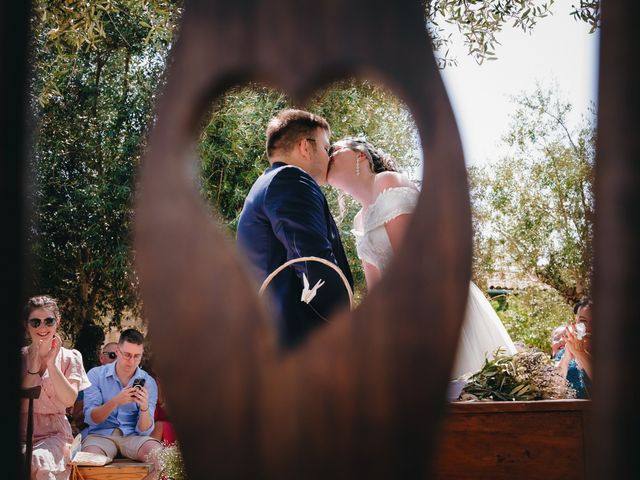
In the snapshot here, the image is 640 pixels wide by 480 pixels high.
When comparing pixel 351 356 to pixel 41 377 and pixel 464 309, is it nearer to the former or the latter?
pixel 464 309

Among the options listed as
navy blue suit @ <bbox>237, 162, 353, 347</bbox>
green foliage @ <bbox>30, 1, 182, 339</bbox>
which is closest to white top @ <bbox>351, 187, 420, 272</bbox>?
navy blue suit @ <bbox>237, 162, 353, 347</bbox>

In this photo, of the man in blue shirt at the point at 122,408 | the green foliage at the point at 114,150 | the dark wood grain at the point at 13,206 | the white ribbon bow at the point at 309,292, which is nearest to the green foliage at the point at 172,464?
the man in blue shirt at the point at 122,408

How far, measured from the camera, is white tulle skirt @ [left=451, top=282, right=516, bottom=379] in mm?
2725

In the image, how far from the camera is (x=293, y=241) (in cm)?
128

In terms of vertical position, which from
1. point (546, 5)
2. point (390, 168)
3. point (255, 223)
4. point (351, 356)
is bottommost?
point (351, 356)

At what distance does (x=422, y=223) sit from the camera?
0.61 m

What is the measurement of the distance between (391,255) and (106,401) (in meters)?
2.93

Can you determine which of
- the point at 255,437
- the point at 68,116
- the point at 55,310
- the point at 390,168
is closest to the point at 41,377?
the point at 55,310

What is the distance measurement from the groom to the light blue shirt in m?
2.98

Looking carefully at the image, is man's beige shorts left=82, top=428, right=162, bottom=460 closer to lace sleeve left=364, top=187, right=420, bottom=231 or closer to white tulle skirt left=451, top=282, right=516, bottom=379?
white tulle skirt left=451, top=282, right=516, bottom=379

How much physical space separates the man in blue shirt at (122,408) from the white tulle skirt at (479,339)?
7.01 feet

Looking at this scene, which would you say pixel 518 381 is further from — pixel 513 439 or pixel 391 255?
pixel 391 255

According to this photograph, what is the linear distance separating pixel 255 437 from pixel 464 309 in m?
0.21

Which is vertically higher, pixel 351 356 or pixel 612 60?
pixel 612 60
